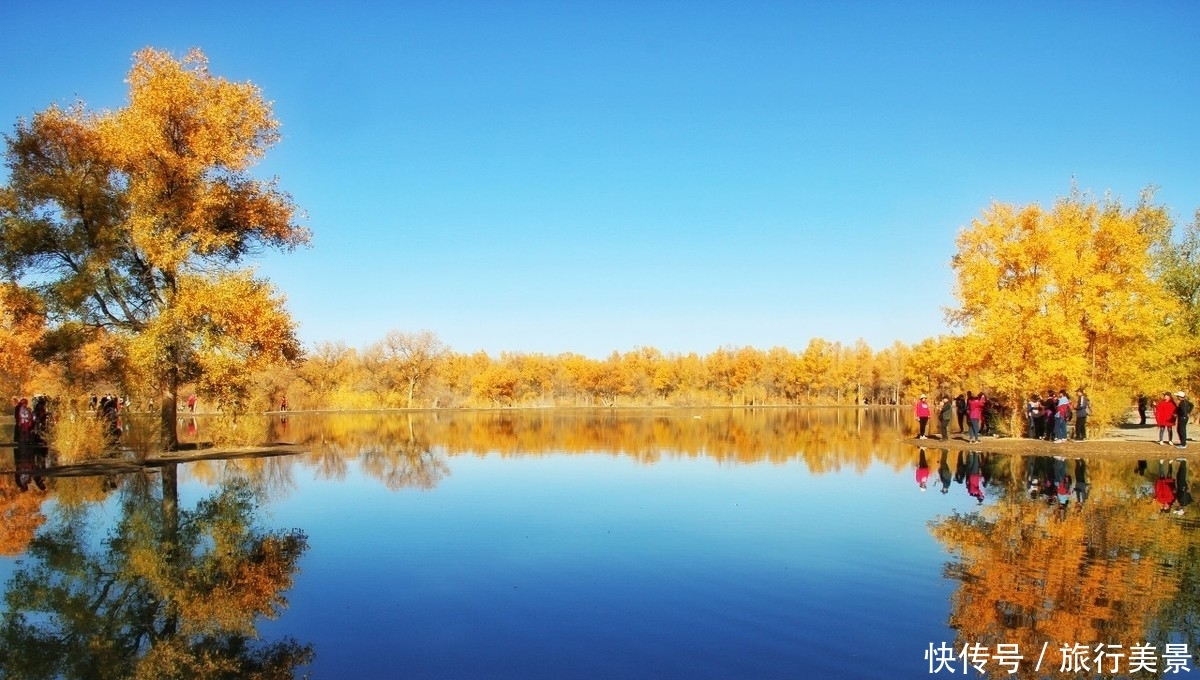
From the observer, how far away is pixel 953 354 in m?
34.8

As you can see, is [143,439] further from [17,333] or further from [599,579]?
[599,579]

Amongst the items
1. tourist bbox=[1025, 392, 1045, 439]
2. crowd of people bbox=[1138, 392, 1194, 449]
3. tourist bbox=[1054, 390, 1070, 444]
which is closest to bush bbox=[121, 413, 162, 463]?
tourist bbox=[1054, 390, 1070, 444]

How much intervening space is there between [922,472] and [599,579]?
15219 millimetres

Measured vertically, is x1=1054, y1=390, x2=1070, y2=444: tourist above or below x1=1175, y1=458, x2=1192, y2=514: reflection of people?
above

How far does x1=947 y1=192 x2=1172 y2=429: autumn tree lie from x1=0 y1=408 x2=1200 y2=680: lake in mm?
12456

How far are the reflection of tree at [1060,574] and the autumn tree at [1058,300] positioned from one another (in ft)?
61.3

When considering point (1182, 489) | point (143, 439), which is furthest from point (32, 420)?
point (1182, 489)

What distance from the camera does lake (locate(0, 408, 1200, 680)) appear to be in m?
7.23

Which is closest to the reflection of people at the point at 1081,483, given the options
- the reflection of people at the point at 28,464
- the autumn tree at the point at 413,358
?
the reflection of people at the point at 28,464

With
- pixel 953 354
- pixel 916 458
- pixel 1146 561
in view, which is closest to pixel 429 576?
pixel 1146 561

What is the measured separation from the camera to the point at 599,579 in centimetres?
1027

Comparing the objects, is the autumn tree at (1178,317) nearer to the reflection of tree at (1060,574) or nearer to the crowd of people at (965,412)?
the crowd of people at (965,412)

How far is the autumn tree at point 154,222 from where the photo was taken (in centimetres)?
2358

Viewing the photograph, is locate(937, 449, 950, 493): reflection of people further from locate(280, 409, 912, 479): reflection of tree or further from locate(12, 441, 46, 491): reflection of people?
locate(12, 441, 46, 491): reflection of people
